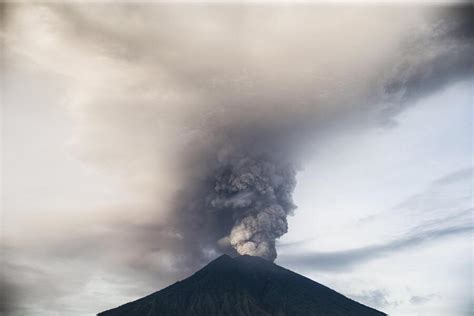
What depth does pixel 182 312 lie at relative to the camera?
139125 millimetres

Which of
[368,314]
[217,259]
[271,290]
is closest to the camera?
[368,314]

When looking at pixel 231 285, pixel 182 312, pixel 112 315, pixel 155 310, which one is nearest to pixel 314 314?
pixel 231 285

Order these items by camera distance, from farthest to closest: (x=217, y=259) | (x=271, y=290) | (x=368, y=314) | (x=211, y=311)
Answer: (x=217, y=259) → (x=271, y=290) → (x=368, y=314) → (x=211, y=311)

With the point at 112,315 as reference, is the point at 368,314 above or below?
above

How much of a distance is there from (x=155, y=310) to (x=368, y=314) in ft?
232

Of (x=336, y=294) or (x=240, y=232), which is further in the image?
(x=336, y=294)

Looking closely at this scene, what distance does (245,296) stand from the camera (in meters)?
149

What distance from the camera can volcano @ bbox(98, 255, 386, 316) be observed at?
14000cm

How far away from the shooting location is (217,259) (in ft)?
586

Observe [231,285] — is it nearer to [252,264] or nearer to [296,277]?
[252,264]

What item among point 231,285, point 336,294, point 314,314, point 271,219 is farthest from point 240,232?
point 336,294

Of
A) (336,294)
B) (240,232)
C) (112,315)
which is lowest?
(112,315)

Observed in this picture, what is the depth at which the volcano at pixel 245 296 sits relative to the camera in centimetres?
14000

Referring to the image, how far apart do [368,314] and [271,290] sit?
110 ft
